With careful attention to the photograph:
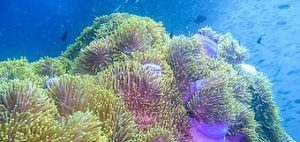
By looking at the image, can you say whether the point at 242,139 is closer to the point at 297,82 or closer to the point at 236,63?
the point at 236,63

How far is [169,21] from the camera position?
3038 centimetres

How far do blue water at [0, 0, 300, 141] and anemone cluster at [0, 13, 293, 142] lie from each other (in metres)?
16.8

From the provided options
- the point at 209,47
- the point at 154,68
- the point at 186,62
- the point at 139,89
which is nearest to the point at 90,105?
the point at 139,89

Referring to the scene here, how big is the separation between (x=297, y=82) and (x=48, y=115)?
3277cm

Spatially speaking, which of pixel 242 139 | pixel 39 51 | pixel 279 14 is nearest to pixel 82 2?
pixel 39 51

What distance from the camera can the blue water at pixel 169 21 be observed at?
76.1 ft

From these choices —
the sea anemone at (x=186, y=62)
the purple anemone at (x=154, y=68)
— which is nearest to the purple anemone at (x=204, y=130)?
the sea anemone at (x=186, y=62)

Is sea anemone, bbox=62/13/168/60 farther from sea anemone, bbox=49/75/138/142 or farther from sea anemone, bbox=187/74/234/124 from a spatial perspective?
sea anemone, bbox=49/75/138/142

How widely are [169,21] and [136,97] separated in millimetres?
27337

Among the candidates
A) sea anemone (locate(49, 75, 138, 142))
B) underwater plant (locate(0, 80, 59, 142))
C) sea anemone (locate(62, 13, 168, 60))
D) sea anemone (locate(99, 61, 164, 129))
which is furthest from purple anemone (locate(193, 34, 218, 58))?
underwater plant (locate(0, 80, 59, 142))

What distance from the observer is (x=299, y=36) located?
26.5m

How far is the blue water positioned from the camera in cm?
2320

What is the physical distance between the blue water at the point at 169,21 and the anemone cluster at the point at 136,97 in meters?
16.8

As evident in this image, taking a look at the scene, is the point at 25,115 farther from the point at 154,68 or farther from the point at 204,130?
the point at 204,130
